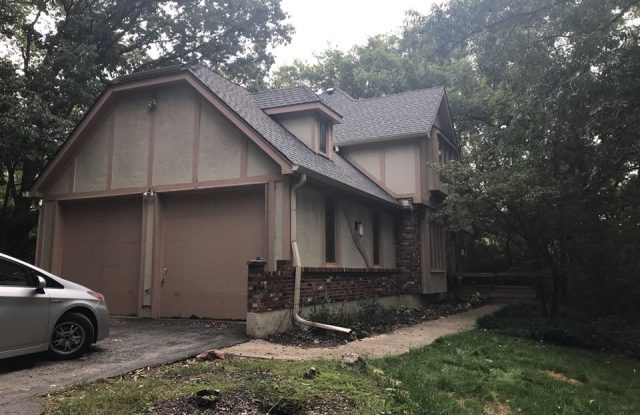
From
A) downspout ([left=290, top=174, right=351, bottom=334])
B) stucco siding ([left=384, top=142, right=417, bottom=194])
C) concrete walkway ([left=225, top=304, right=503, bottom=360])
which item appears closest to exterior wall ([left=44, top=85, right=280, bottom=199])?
downspout ([left=290, top=174, right=351, bottom=334])

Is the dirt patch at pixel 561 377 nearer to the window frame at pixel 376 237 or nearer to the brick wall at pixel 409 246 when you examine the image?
the window frame at pixel 376 237

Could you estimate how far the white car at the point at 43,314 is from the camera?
602 cm

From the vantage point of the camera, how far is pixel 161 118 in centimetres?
1166

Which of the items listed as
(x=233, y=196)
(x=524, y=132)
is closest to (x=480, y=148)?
(x=524, y=132)

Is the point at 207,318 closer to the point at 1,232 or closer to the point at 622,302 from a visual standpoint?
the point at 1,232

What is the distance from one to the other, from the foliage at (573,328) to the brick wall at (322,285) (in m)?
2.76

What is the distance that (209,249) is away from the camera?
1085cm

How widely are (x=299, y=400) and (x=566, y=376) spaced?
15.8 ft

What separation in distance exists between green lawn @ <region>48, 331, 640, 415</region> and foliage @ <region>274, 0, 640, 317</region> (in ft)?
13.6

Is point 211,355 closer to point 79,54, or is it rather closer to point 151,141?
point 151,141

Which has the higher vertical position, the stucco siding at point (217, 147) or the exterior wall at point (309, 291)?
the stucco siding at point (217, 147)

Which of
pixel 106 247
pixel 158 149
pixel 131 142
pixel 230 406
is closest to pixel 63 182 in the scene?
pixel 106 247

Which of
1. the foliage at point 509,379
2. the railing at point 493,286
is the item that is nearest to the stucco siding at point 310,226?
the foliage at point 509,379

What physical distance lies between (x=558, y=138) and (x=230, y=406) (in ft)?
29.6
